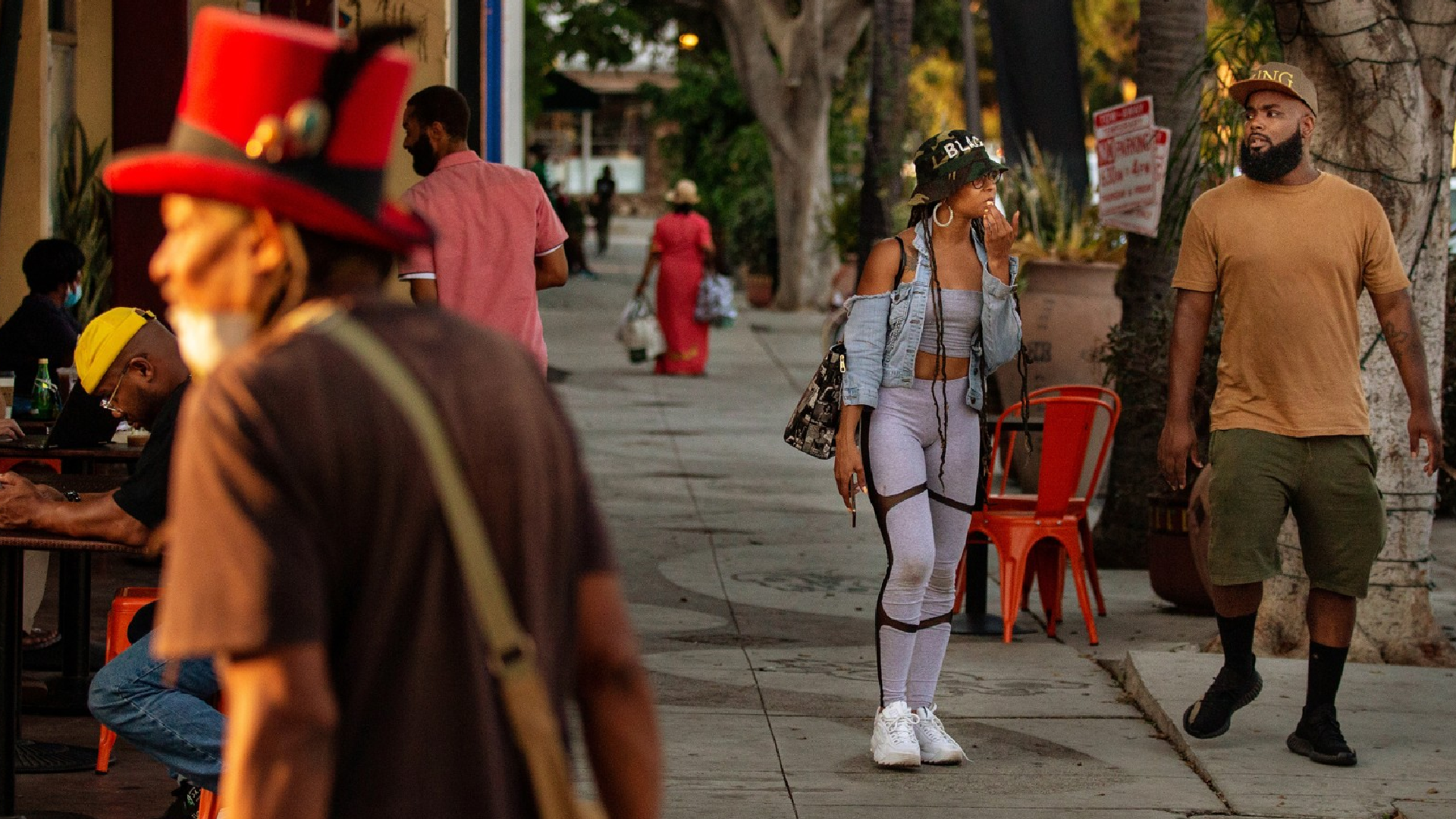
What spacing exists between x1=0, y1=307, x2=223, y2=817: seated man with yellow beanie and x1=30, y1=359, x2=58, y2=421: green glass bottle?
2609 mm

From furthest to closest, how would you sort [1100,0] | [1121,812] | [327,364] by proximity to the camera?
[1100,0]
[1121,812]
[327,364]

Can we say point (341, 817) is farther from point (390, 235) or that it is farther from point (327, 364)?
point (390, 235)

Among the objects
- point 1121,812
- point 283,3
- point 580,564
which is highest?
point 283,3

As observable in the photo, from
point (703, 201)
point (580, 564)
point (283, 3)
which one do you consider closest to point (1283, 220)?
point (580, 564)

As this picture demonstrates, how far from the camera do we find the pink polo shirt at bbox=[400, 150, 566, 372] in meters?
6.29

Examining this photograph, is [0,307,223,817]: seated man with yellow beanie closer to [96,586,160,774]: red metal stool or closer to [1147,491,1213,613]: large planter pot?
[96,586,160,774]: red metal stool

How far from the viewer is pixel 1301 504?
565 centimetres

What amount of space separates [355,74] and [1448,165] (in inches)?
215

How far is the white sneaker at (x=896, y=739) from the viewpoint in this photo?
5.69 meters

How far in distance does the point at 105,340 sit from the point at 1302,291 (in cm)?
329

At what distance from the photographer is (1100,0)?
3016 centimetres

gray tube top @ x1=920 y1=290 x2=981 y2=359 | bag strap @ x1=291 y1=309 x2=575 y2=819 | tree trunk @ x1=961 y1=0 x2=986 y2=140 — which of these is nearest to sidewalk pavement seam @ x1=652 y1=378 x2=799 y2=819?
gray tube top @ x1=920 y1=290 x2=981 y2=359

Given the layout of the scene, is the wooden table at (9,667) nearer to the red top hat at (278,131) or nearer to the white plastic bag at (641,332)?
the red top hat at (278,131)

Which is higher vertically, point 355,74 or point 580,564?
point 355,74
